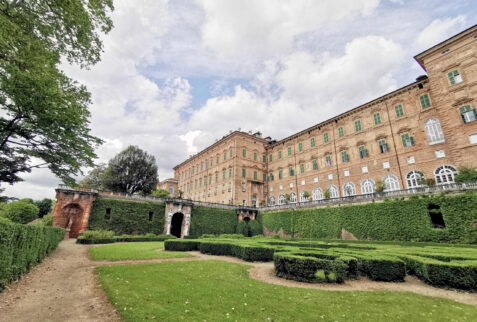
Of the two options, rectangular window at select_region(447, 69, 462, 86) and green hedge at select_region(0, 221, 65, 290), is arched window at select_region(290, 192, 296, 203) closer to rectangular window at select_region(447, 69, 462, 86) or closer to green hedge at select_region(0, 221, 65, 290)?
rectangular window at select_region(447, 69, 462, 86)

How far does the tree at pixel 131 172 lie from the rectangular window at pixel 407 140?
39.2 metres

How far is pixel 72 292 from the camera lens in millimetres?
6336

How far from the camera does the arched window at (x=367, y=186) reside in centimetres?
2731

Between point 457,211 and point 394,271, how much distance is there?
1417 centimetres

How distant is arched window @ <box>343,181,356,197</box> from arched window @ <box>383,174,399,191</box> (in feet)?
12.0

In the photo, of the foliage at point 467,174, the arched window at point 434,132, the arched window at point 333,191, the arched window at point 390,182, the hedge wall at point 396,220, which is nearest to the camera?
the hedge wall at point 396,220

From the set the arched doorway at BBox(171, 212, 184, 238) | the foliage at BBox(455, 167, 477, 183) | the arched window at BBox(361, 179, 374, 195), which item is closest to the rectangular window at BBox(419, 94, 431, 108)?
the foliage at BBox(455, 167, 477, 183)

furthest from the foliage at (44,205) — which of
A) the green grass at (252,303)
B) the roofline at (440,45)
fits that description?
the roofline at (440,45)

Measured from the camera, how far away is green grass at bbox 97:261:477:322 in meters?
4.67

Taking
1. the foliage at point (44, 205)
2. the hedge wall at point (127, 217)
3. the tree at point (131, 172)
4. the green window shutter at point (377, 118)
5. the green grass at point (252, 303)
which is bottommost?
the green grass at point (252, 303)

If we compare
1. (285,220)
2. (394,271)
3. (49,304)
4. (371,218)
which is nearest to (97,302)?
(49,304)

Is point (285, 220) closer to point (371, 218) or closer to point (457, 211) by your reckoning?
point (371, 218)

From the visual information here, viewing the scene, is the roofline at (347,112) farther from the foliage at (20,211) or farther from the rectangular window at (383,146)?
the foliage at (20,211)

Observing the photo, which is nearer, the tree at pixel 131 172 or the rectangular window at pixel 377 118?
the rectangular window at pixel 377 118
